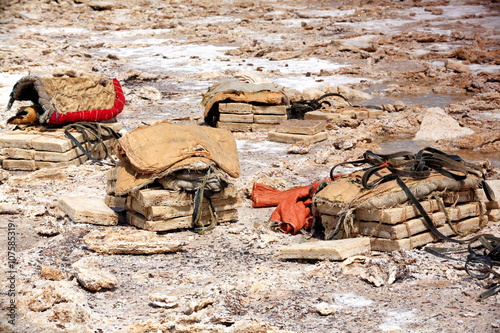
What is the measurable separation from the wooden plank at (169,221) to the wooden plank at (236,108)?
14.9 feet

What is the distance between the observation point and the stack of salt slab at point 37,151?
27.6 ft

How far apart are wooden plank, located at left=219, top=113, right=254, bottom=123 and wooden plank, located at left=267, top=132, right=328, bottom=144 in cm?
65

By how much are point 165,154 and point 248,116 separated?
16.0ft

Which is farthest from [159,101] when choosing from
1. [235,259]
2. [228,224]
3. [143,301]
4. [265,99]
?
[143,301]

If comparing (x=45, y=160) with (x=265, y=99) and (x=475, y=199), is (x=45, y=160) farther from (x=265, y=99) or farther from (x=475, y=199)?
(x=475, y=199)

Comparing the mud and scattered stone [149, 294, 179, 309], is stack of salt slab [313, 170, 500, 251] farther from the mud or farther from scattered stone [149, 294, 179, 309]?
scattered stone [149, 294, 179, 309]

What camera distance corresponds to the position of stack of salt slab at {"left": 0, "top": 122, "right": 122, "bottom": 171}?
841 cm

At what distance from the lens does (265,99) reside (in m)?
10.9

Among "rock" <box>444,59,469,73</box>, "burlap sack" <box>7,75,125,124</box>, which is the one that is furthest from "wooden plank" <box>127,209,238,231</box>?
"rock" <box>444,59,469,73</box>

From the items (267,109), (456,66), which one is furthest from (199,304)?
Result: (456,66)

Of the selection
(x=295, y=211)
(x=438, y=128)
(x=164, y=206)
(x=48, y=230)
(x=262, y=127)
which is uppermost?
(x=164, y=206)

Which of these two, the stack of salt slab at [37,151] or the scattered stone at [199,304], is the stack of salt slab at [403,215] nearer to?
the scattered stone at [199,304]

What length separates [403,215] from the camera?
5.46m

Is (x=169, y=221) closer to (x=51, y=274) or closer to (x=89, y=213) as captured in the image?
(x=89, y=213)
